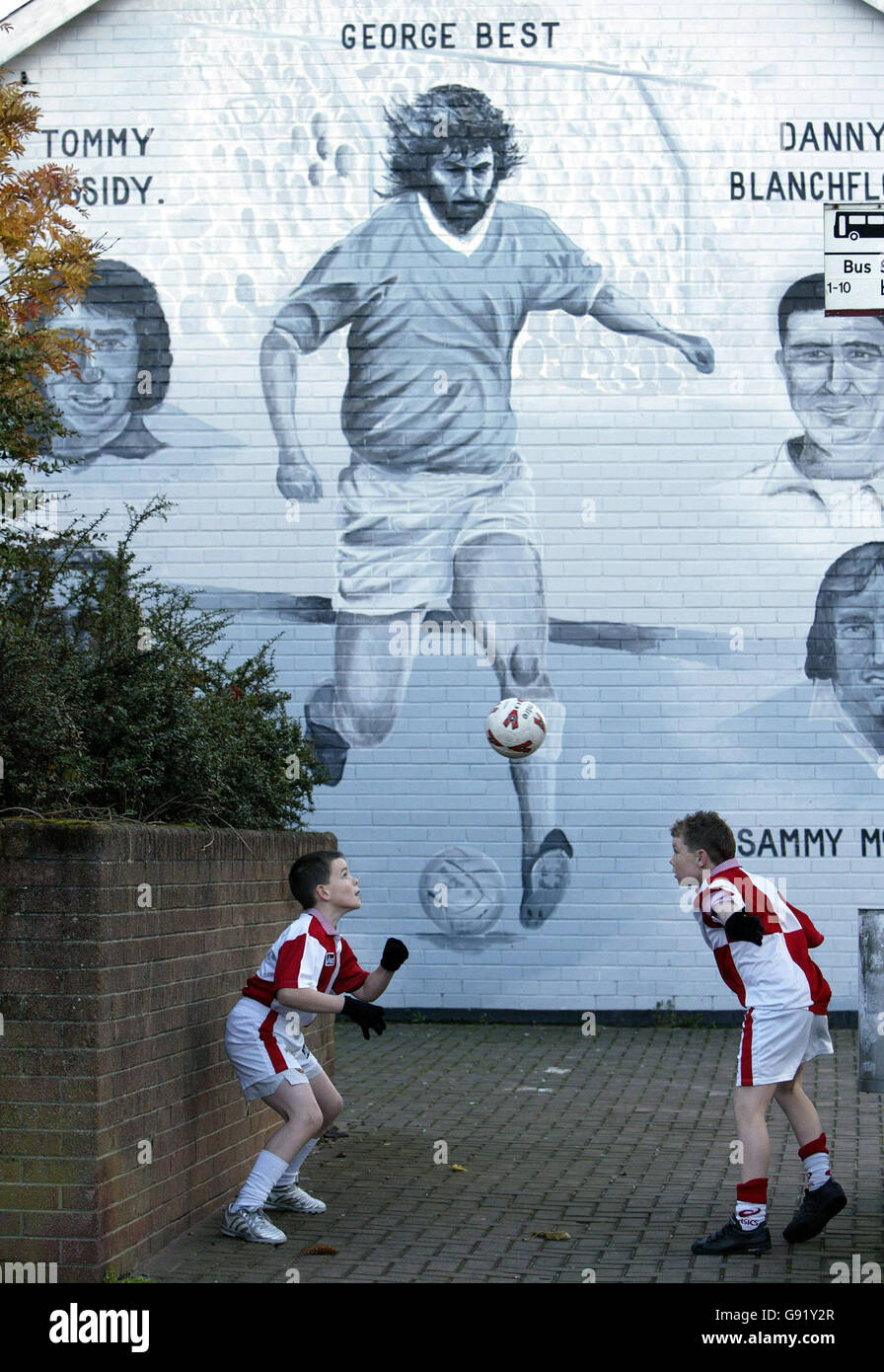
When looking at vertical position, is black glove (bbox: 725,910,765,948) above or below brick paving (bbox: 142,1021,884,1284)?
above

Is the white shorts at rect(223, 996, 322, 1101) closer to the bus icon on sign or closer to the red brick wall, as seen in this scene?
the red brick wall

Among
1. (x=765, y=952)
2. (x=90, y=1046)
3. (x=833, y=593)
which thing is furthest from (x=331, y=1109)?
(x=833, y=593)

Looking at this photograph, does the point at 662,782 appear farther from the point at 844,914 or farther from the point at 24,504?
the point at 24,504

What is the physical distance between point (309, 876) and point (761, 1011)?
2077mm

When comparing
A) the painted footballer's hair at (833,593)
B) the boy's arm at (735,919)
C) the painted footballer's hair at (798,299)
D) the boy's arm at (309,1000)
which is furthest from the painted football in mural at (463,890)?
the boy's arm at (735,919)

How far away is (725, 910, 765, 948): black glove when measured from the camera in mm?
6383

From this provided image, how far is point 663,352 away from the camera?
13.8 metres

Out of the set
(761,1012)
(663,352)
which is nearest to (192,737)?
(761,1012)

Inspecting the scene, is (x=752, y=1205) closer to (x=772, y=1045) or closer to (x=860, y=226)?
(x=772, y=1045)

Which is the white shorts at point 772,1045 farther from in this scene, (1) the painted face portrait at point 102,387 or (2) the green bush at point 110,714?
(1) the painted face portrait at point 102,387

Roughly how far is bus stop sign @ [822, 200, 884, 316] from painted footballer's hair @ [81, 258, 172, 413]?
27.2ft

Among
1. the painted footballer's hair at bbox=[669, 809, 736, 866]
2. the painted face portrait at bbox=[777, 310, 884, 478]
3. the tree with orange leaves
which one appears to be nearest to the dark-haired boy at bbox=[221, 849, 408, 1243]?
the painted footballer's hair at bbox=[669, 809, 736, 866]

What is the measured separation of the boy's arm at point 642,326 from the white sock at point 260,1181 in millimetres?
9010
